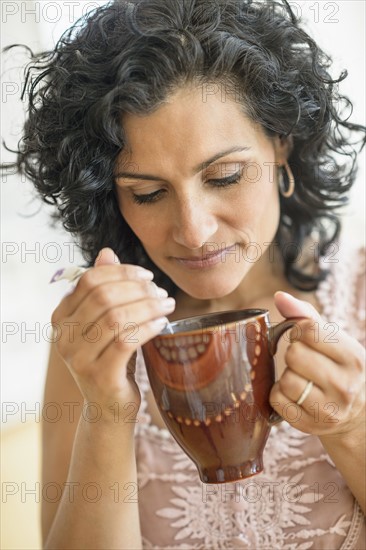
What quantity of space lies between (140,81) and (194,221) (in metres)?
0.24

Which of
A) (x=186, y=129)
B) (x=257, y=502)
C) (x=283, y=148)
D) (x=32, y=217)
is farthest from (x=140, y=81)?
(x=32, y=217)

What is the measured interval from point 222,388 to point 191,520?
52cm

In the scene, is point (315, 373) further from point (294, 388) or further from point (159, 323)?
point (159, 323)

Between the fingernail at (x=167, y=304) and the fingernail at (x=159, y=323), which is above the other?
the fingernail at (x=167, y=304)

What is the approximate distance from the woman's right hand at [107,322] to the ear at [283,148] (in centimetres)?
51

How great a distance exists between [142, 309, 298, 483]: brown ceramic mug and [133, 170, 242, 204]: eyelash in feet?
0.96

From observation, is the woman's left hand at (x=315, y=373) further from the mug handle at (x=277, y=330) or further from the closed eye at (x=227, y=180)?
the closed eye at (x=227, y=180)

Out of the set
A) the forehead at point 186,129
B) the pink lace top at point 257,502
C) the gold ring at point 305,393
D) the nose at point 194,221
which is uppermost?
the forehead at point 186,129

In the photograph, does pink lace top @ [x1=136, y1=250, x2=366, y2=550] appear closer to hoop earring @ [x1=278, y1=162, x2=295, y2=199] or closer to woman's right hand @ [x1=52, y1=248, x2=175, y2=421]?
hoop earring @ [x1=278, y1=162, x2=295, y2=199]

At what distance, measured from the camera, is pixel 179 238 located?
3.74ft

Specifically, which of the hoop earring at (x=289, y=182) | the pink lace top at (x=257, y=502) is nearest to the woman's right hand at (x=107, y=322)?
the pink lace top at (x=257, y=502)

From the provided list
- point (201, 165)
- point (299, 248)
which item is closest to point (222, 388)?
point (201, 165)

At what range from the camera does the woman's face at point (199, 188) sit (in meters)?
1.09

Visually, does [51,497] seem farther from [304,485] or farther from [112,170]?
[112,170]
